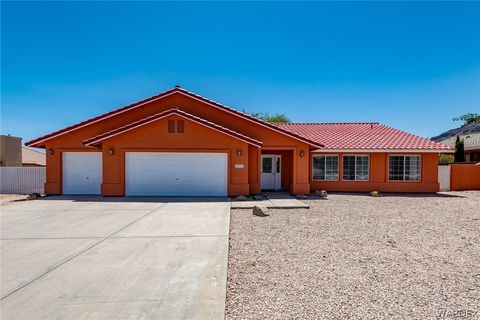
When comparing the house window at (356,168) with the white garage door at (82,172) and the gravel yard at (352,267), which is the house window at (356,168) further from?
the white garage door at (82,172)

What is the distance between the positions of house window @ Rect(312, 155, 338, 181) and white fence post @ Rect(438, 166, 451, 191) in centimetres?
763

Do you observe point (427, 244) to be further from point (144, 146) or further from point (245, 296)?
point (144, 146)

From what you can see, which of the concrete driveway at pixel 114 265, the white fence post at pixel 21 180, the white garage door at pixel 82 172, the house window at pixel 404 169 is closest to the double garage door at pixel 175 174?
the white garage door at pixel 82 172

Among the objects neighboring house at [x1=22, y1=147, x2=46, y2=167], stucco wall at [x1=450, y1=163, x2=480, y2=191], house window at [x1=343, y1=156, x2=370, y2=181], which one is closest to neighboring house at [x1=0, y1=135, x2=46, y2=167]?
neighboring house at [x1=22, y1=147, x2=46, y2=167]

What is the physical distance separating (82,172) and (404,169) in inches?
732

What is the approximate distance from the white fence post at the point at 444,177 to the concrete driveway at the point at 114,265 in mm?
16964

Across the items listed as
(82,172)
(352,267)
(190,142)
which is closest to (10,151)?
(82,172)

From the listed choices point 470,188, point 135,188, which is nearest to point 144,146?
point 135,188

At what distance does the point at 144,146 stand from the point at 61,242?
826 centimetres

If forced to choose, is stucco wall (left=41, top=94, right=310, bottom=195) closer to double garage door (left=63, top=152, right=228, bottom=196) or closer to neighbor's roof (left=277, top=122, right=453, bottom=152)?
double garage door (left=63, top=152, right=228, bottom=196)

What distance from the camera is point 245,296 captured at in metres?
4.12

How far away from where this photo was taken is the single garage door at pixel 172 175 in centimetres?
1454

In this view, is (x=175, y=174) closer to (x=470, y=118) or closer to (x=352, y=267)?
(x=352, y=267)

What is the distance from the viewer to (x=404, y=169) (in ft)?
56.7
